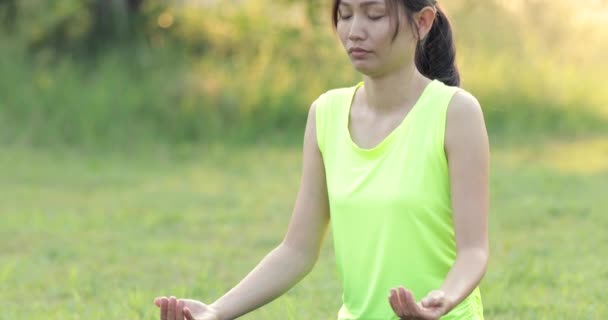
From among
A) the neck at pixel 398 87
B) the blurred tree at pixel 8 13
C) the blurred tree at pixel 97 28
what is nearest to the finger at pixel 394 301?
the neck at pixel 398 87

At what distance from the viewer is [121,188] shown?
862 cm

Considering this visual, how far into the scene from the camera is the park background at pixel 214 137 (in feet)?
19.9

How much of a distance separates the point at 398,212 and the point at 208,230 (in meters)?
4.23

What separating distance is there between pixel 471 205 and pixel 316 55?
821cm

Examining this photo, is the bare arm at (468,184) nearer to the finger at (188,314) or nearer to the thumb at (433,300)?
the thumb at (433,300)

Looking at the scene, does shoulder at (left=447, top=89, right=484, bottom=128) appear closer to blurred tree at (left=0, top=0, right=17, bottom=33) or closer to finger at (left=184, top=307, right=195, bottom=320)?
finger at (left=184, top=307, right=195, bottom=320)

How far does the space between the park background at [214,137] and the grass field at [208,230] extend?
0.02 m

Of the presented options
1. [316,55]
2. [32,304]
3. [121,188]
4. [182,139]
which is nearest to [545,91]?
[316,55]

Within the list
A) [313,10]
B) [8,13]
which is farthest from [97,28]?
[313,10]

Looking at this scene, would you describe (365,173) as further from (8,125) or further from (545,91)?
(545,91)

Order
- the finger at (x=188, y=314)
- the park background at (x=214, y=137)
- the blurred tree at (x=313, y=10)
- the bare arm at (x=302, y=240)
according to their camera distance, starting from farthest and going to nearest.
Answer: the blurred tree at (x=313, y=10)
the park background at (x=214, y=137)
the bare arm at (x=302, y=240)
the finger at (x=188, y=314)

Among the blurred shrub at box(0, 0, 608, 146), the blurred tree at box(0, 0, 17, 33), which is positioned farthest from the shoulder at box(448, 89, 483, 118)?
the blurred tree at box(0, 0, 17, 33)

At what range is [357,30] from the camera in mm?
2975

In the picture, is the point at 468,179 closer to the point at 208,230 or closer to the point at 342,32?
the point at 342,32
